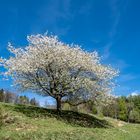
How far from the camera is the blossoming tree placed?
1777 inches

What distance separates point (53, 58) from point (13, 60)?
6488 millimetres

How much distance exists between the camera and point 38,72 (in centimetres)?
4588

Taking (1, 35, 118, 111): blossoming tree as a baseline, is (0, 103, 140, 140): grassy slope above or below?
below

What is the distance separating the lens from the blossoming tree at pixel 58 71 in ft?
148

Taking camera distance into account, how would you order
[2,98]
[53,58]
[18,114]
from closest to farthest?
[18,114], [53,58], [2,98]

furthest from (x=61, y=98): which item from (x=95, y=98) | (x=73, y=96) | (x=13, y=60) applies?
(x=13, y=60)

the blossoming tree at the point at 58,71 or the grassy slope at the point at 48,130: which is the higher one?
the blossoming tree at the point at 58,71

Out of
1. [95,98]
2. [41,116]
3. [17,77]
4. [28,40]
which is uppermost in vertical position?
[28,40]

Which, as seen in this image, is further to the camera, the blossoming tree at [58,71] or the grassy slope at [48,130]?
→ the blossoming tree at [58,71]

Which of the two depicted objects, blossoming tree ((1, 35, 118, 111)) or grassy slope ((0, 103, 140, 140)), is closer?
grassy slope ((0, 103, 140, 140))

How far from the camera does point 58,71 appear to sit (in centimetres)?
4534

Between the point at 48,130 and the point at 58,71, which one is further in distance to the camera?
the point at 58,71

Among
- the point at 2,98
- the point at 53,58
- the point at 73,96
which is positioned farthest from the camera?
the point at 2,98

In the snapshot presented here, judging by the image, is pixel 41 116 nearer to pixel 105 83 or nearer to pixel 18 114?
pixel 18 114
